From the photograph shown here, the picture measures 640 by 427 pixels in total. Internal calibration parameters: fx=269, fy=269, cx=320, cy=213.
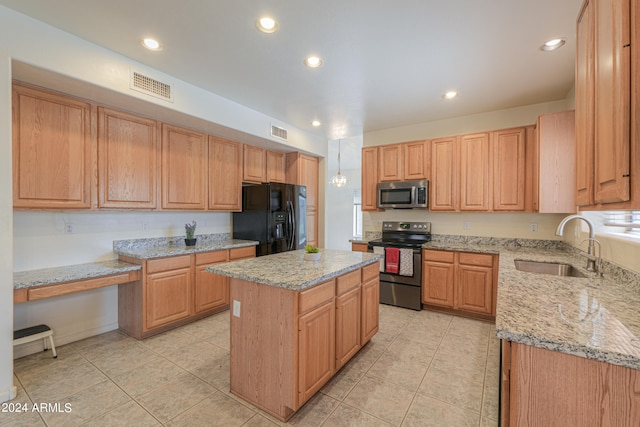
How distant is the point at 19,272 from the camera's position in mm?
2430

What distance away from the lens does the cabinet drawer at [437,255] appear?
3533mm

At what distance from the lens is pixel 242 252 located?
12.4 ft

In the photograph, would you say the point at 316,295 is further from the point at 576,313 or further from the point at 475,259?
the point at 475,259

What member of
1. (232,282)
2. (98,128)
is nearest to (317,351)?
(232,282)

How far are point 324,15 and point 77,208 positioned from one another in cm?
278

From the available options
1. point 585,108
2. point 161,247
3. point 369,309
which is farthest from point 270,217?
point 585,108

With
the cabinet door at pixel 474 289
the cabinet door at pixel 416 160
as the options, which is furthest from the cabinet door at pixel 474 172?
the cabinet door at pixel 474 289

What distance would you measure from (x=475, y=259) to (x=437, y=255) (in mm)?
442

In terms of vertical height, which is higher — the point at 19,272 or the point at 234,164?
the point at 234,164

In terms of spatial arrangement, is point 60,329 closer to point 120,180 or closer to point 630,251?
point 120,180

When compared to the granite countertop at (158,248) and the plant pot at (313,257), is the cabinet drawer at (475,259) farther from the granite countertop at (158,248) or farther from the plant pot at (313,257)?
the granite countertop at (158,248)

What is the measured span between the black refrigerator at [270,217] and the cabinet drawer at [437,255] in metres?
1.94

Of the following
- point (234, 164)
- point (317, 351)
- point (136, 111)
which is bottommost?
point (317, 351)

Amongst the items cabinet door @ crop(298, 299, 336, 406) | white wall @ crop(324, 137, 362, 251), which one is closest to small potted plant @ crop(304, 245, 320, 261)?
cabinet door @ crop(298, 299, 336, 406)
